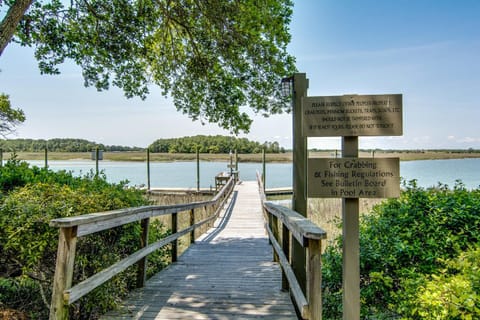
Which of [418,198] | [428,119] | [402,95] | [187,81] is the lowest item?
[418,198]

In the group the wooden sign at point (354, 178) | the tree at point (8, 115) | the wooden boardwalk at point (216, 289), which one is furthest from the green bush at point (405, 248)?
the tree at point (8, 115)

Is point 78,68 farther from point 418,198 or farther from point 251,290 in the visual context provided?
point 418,198

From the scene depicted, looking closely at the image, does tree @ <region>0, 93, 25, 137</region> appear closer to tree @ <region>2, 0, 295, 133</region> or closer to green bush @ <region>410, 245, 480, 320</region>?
tree @ <region>2, 0, 295, 133</region>

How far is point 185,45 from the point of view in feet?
22.8

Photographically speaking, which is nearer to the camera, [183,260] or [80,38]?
[183,260]

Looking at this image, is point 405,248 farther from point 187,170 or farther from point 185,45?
point 187,170

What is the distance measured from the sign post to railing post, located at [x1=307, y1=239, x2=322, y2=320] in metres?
0.39

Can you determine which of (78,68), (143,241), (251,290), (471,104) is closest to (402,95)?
(251,290)

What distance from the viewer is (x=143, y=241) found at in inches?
123

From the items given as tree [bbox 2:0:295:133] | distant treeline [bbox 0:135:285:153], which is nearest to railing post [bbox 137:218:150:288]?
tree [bbox 2:0:295:133]

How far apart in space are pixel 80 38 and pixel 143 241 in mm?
5016

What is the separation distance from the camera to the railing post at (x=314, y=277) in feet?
5.79

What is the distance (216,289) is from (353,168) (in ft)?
6.56

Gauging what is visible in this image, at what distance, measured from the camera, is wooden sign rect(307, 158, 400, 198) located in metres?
2.04
